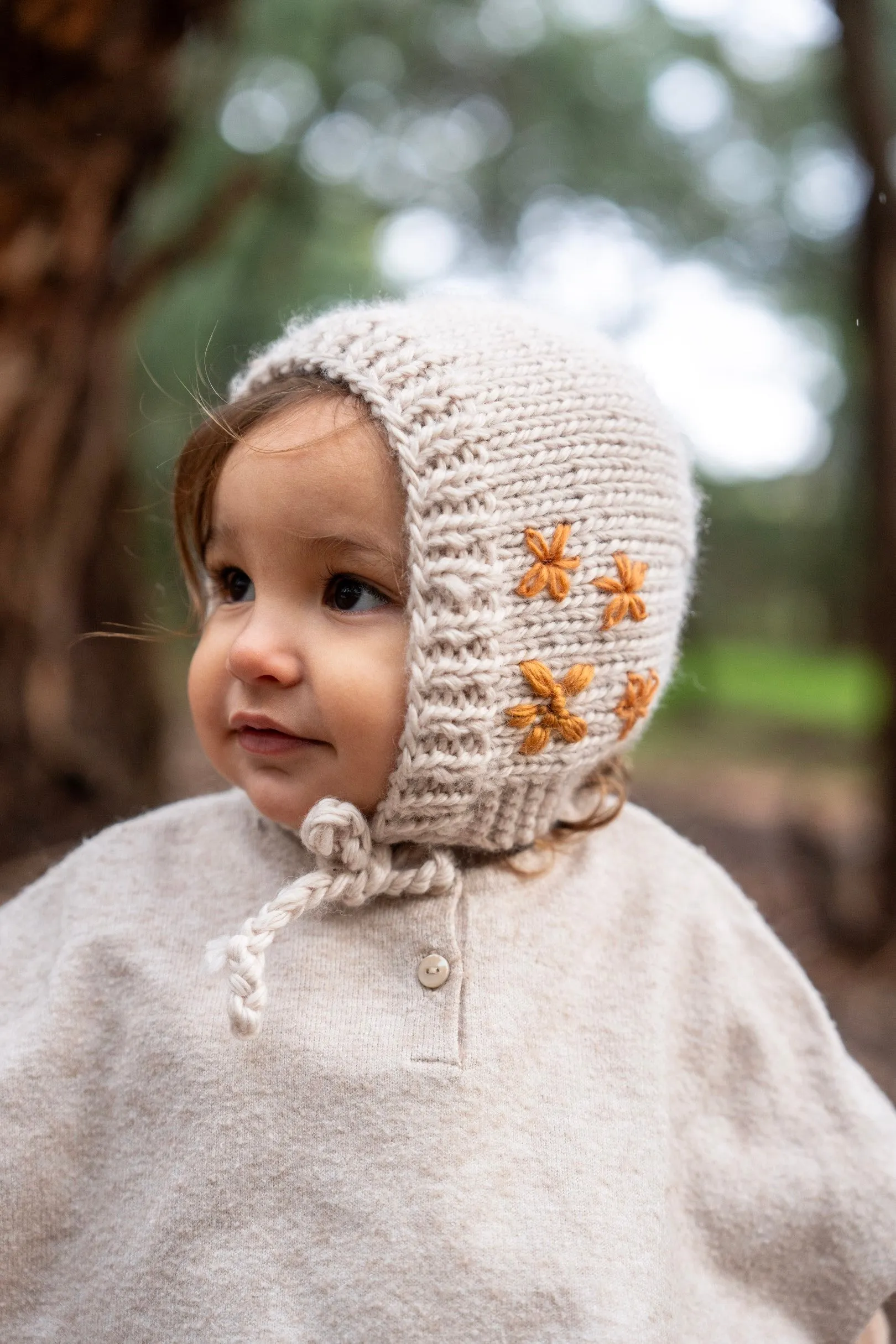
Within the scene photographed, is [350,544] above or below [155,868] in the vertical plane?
above

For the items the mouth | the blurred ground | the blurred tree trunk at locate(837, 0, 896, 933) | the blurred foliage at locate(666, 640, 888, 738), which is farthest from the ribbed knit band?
the blurred foliage at locate(666, 640, 888, 738)

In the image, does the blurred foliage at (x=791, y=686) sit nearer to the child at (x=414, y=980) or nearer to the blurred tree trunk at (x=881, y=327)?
the blurred tree trunk at (x=881, y=327)

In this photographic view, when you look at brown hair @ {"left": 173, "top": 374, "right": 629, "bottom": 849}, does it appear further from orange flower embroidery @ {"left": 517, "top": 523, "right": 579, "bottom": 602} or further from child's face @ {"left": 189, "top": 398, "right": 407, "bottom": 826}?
orange flower embroidery @ {"left": 517, "top": 523, "right": 579, "bottom": 602}

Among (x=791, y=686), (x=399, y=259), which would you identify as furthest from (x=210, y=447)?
(x=791, y=686)

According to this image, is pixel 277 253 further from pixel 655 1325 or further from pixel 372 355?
pixel 655 1325

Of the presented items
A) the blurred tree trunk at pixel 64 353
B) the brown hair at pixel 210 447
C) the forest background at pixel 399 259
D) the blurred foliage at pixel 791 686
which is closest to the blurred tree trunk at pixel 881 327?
the forest background at pixel 399 259

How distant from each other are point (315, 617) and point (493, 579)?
8.8 inches

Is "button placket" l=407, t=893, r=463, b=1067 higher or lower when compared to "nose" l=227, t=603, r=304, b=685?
lower

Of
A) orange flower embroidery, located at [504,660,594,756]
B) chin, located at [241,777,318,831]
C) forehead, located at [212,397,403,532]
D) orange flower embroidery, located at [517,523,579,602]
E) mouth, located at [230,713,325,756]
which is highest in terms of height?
forehead, located at [212,397,403,532]

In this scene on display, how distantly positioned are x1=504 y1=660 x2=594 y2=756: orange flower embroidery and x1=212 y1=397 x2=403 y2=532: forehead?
249 millimetres

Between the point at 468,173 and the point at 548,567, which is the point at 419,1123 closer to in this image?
the point at 548,567

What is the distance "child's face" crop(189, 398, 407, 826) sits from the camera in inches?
52.7

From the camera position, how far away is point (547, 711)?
1384 millimetres

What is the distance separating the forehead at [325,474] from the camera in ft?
4.40
